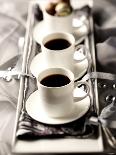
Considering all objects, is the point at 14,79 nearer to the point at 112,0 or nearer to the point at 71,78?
the point at 71,78

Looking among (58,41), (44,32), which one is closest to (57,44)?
(58,41)

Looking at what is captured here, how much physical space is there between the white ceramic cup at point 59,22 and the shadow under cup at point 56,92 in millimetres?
249

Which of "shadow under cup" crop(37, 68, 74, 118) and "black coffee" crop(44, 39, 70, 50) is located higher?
"black coffee" crop(44, 39, 70, 50)

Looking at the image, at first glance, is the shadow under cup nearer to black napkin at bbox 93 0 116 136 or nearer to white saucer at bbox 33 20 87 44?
black napkin at bbox 93 0 116 136

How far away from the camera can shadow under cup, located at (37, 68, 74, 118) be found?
2.64ft

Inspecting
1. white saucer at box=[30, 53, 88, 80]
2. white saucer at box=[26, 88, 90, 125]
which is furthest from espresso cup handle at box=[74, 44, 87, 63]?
white saucer at box=[26, 88, 90, 125]

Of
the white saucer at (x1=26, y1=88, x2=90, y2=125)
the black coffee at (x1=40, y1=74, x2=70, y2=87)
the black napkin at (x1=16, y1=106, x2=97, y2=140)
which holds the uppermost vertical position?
the black coffee at (x1=40, y1=74, x2=70, y2=87)

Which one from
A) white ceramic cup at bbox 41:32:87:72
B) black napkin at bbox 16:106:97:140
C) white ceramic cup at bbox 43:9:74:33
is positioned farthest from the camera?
white ceramic cup at bbox 43:9:74:33

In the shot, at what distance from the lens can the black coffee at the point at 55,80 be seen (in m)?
0.84

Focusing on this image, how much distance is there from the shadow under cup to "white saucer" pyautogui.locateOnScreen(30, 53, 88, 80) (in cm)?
9

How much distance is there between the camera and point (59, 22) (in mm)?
1084

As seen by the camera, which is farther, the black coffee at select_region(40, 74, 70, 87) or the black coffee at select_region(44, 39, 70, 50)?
the black coffee at select_region(44, 39, 70, 50)

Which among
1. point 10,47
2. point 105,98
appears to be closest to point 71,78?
point 105,98

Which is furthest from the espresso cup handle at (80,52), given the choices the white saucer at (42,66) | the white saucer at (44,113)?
the white saucer at (44,113)
